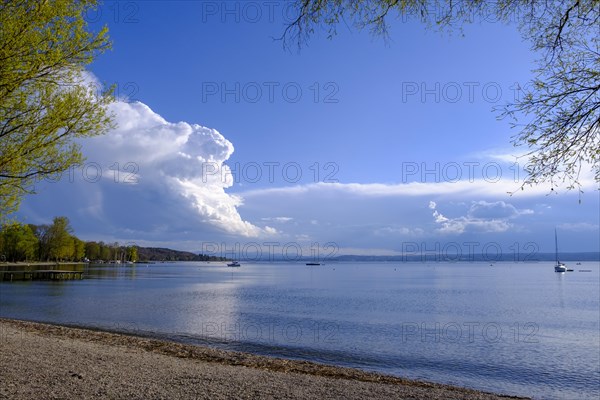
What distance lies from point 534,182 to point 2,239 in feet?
506

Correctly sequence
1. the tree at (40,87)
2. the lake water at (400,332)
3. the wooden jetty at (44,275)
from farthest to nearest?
1. the wooden jetty at (44,275)
2. the lake water at (400,332)
3. the tree at (40,87)

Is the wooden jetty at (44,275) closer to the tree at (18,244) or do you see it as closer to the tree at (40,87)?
the tree at (18,244)

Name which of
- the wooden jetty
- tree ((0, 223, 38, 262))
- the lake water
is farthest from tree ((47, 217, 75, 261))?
the lake water

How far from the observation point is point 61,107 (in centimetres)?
849

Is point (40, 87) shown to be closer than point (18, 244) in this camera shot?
Yes

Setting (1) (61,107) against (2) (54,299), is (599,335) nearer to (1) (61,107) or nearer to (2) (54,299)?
(1) (61,107)

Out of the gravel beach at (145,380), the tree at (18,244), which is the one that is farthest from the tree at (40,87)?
the tree at (18,244)

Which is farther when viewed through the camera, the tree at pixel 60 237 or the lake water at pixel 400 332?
the tree at pixel 60 237

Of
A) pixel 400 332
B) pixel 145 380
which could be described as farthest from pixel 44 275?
pixel 145 380

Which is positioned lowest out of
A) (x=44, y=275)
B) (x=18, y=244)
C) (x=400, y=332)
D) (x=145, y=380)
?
(x=44, y=275)

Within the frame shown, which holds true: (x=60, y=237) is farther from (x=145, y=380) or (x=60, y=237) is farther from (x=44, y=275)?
(x=145, y=380)

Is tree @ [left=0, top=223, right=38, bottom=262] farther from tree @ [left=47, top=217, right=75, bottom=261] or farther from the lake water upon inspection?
the lake water

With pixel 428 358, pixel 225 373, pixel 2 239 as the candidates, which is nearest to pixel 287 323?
pixel 428 358

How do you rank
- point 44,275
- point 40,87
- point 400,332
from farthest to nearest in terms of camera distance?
point 44,275 < point 400,332 < point 40,87
